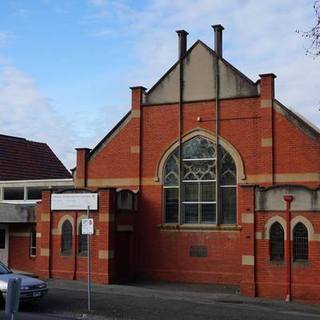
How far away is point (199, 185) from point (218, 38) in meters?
6.52

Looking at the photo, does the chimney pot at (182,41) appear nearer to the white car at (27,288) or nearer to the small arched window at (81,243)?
the small arched window at (81,243)

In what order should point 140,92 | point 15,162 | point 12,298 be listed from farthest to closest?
1. point 15,162
2. point 140,92
3. point 12,298

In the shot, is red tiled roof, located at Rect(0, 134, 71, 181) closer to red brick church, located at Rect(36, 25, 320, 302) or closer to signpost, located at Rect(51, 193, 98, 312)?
red brick church, located at Rect(36, 25, 320, 302)

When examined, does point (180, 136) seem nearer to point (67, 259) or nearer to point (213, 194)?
point (213, 194)

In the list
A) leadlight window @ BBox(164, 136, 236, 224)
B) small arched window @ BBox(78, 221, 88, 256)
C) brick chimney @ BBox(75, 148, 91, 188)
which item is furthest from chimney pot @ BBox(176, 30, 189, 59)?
small arched window @ BBox(78, 221, 88, 256)

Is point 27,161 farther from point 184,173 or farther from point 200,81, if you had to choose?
point 200,81

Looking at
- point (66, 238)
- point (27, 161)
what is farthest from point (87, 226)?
point (27, 161)

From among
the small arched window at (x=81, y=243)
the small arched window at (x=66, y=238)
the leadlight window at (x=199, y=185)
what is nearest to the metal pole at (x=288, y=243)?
the leadlight window at (x=199, y=185)

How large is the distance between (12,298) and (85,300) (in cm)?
1056

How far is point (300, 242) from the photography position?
22.0m

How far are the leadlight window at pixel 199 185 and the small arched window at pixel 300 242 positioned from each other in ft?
13.9

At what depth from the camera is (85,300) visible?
65.1ft

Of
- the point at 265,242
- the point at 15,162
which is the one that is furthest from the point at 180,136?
the point at 15,162

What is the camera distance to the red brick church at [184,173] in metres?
25.1
